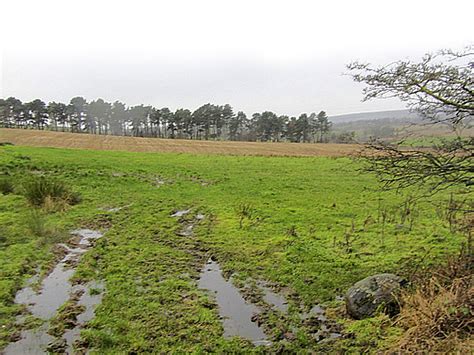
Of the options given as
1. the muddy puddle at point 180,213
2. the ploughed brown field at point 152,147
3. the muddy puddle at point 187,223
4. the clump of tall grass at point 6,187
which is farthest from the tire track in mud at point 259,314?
the ploughed brown field at point 152,147

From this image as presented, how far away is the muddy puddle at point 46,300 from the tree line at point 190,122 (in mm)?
78332

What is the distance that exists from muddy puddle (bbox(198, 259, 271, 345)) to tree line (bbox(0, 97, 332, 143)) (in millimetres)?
78296

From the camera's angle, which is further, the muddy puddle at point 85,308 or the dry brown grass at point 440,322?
the muddy puddle at point 85,308

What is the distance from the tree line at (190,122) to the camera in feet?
283

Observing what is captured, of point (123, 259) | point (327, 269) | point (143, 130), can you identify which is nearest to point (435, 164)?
point (327, 269)

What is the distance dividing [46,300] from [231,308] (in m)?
3.80

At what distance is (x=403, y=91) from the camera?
6.15 m

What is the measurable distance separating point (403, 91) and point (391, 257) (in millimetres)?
4783

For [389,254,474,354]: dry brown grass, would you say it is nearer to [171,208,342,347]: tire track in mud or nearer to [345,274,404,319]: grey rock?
[345,274,404,319]: grey rock

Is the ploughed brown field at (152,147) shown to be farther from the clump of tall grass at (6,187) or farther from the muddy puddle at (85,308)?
the muddy puddle at (85,308)

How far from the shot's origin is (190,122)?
86000 millimetres

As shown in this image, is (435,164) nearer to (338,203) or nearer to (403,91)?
(403,91)

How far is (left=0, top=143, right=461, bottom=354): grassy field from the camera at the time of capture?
6160 mm

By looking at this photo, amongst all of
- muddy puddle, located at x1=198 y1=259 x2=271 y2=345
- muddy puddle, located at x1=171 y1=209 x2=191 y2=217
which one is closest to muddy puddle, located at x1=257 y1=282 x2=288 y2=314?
muddy puddle, located at x1=198 y1=259 x2=271 y2=345
